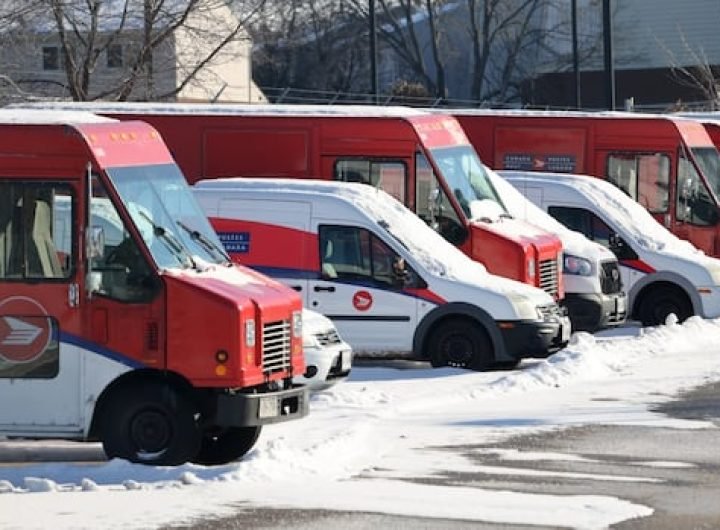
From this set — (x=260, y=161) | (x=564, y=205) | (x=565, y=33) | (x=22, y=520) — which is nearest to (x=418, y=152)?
(x=260, y=161)

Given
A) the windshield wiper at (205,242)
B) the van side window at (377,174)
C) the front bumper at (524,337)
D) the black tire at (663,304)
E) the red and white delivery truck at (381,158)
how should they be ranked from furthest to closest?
the black tire at (663,304) → the van side window at (377,174) → the red and white delivery truck at (381,158) → the front bumper at (524,337) → the windshield wiper at (205,242)

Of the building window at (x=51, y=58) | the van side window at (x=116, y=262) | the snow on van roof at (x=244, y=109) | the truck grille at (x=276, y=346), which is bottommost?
the truck grille at (x=276, y=346)

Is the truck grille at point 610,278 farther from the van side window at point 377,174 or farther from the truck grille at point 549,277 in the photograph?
the van side window at point 377,174

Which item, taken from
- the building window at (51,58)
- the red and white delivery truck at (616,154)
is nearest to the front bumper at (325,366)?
the red and white delivery truck at (616,154)

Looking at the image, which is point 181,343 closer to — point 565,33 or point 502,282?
point 502,282

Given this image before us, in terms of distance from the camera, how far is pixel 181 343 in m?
12.7

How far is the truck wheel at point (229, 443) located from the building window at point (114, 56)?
14716mm

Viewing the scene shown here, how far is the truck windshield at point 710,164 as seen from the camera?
26297 millimetres

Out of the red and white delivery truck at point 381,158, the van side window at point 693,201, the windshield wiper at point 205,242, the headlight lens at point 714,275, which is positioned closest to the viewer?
the windshield wiper at point 205,242

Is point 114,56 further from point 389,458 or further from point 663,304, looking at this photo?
point 389,458

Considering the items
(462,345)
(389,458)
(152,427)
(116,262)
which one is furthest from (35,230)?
(462,345)

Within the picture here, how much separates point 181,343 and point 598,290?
10.5 m

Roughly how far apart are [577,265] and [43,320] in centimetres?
1071

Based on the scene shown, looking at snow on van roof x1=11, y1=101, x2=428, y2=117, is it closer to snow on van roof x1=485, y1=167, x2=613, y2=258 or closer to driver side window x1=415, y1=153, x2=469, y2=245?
driver side window x1=415, y1=153, x2=469, y2=245
